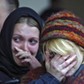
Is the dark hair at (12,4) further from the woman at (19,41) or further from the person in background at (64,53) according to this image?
the person in background at (64,53)

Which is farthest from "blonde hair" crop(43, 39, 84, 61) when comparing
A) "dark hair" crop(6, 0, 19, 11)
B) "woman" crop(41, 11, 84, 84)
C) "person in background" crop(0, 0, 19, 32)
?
"dark hair" crop(6, 0, 19, 11)

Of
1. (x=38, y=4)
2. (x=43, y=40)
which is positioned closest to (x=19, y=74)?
(x=43, y=40)

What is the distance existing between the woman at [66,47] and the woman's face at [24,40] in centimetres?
55

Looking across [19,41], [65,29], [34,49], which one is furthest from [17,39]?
[65,29]

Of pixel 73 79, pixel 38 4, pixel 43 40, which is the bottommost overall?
pixel 38 4

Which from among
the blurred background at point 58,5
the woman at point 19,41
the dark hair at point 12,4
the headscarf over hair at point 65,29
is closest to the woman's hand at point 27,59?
the woman at point 19,41

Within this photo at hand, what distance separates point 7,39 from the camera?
2801mm

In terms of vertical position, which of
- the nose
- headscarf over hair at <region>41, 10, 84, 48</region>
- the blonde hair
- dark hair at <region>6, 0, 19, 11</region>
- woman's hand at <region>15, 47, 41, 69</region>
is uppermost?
headscarf over hair at <region>41, 10, 84, 48</region>

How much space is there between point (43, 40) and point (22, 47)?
0.53 metres

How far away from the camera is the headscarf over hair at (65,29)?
216 cm

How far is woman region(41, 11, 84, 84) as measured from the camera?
7.10ft

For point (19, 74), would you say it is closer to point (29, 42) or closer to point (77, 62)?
point (29, 42)

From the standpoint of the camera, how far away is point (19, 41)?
277 cm

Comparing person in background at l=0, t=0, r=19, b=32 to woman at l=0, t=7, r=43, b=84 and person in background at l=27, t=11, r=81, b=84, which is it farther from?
person in background at l=27, t=11, r=81, b=84
